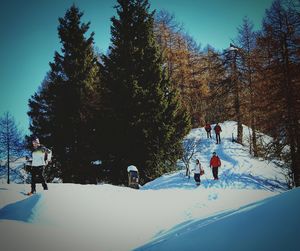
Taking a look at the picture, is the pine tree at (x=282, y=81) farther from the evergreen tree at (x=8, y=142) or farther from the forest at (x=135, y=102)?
the evergreen tree at (x=8, y=142)

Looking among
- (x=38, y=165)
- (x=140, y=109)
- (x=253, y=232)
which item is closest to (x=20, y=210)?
(x=38, y=165)

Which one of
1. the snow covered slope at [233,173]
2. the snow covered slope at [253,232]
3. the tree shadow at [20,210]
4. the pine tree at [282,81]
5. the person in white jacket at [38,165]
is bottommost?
the snow covered slope at [233,173]

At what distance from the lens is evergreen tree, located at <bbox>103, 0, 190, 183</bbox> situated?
17375 millimetres

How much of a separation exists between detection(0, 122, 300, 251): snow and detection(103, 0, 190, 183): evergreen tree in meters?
6.41

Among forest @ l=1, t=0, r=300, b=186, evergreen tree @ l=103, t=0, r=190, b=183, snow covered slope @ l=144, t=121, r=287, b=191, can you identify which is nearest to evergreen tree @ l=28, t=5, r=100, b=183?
forest @ l=1, t=0, r=300, b=186

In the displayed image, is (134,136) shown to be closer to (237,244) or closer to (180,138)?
(180,138)

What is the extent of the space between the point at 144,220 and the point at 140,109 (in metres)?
11.1

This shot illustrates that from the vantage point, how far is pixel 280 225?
12.9 feet

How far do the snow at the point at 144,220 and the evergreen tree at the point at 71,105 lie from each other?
962cm

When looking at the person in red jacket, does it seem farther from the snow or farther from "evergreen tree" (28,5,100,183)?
"evergreen tree" (28,5,100,183)

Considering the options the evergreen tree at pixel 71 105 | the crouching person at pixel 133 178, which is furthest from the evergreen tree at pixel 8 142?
the crouching person at pixel 133 178

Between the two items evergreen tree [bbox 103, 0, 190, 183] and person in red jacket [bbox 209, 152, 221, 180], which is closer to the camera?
person in red jacket [bbox 209, 152, 221, 180]

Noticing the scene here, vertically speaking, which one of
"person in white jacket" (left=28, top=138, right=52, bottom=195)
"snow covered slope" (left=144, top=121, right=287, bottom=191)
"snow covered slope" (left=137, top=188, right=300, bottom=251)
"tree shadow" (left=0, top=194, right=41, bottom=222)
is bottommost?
"snow covered slope" (left=144, top=121, right=287, bottom=191)

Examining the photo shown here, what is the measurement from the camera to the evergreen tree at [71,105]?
1952 cm
